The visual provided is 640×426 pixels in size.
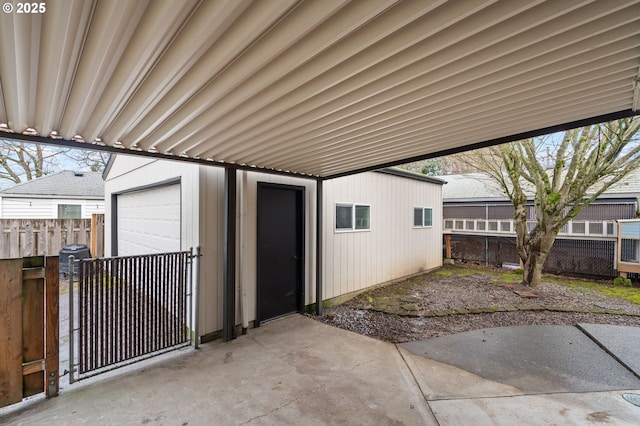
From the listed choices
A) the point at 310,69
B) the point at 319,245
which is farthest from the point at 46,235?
the point at 310,69

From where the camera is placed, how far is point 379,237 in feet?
23.4

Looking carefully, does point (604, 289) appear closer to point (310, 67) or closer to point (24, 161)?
point (310, 67)

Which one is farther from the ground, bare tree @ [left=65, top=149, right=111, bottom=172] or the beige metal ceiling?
bare tree @ [left=65, top=149, right=111, bottom=172]

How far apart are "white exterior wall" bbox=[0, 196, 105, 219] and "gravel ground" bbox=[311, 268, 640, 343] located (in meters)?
12.3

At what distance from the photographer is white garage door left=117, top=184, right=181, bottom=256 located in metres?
4.54

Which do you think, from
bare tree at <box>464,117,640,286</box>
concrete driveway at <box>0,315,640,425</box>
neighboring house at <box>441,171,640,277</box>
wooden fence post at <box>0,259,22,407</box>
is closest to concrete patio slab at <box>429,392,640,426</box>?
concrete driveway at <box>0,315,640,425</box>

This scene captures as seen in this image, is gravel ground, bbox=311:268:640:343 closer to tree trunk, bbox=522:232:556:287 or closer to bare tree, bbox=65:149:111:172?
tree trunk, bbox=522:232:556:287

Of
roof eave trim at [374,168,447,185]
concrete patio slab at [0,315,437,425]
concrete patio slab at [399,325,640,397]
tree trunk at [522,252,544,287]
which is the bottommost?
concrete patio slab at [399,325,640,397]

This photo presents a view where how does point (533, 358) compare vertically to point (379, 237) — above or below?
below

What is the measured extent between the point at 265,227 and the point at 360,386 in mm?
2662

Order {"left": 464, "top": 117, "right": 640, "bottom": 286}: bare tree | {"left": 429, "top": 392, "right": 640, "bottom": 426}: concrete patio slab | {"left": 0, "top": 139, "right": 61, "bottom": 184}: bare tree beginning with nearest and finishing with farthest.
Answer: {"left": 429, "top": 392, "right": 640, "bottom": 426}: concrete patio slab → {"left": 464, "top": 117, "right": 640, "bottom": 286}: bare tree → {"left": 0, "top": 139, "right": 61, "bottom": 184}: bare tree

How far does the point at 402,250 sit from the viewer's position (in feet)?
26.6

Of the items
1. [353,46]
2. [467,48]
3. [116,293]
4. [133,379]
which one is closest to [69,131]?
[116,293]

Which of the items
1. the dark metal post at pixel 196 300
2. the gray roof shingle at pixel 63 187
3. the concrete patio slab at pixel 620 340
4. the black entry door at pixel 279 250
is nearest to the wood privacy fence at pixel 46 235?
the gray roof shingle at pixel 63 187
